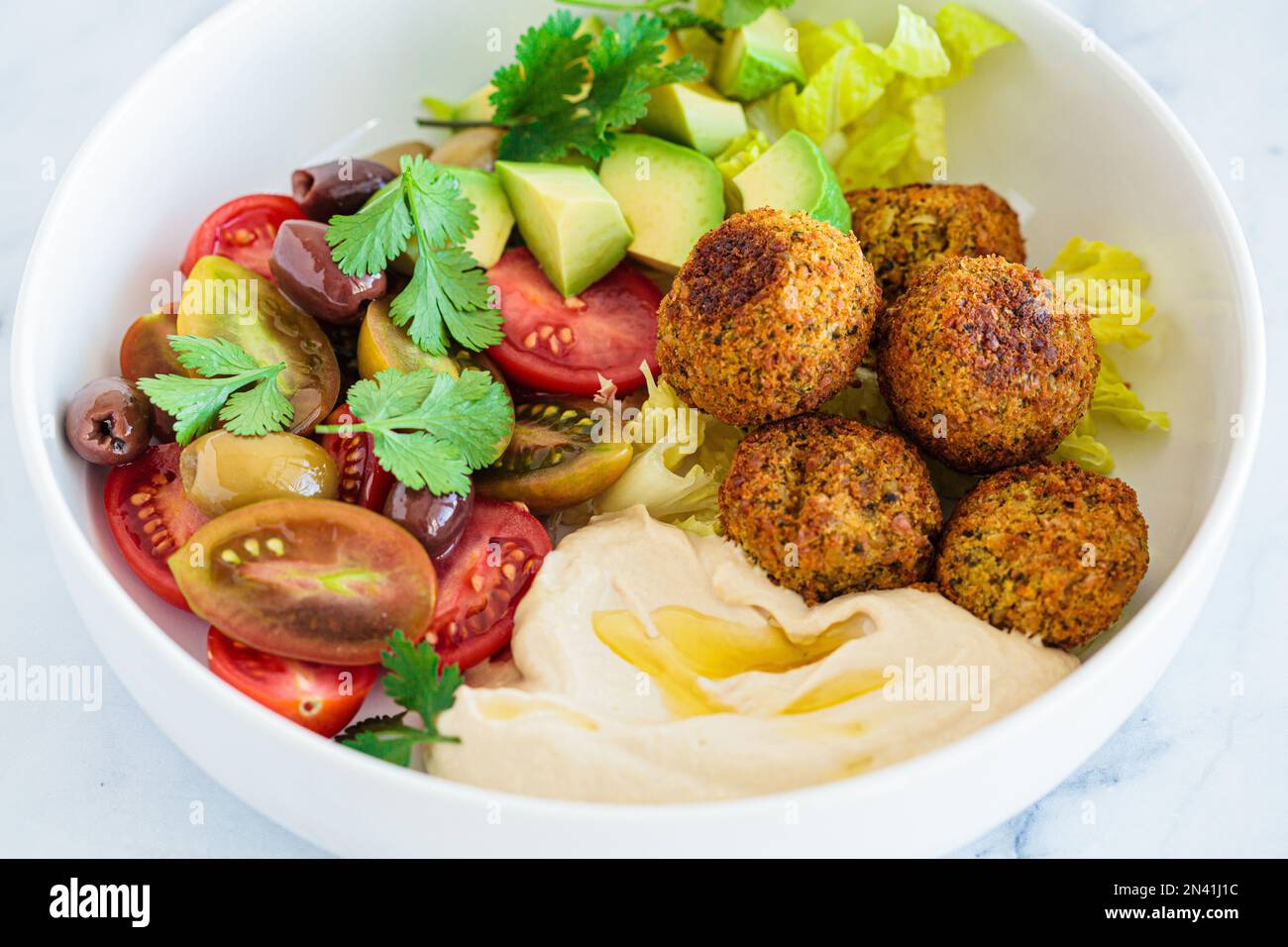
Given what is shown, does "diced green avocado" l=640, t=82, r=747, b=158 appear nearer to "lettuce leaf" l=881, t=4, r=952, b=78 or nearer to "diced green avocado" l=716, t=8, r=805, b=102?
"diced green avocado" l=716, t=8, r=805, b=102

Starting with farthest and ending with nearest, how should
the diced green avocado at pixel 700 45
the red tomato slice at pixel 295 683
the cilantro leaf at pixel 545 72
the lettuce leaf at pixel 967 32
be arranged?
the diced green avocado at pixel 700 45 < the lettuce leaf at pixel 967 32 < the cilantro leaf at pixel 545 72 < the red tomato slice at pixel 295 683

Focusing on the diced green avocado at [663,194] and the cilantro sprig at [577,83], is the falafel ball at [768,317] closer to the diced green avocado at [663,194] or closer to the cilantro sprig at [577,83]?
the diced green avocado at [663,194]

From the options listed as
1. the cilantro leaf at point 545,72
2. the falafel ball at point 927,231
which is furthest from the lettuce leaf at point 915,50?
the cilantro leaf at point 545,72

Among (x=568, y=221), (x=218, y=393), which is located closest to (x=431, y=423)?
(x=218, y=393)

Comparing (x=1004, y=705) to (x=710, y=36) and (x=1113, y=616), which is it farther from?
(x=710, y=36)

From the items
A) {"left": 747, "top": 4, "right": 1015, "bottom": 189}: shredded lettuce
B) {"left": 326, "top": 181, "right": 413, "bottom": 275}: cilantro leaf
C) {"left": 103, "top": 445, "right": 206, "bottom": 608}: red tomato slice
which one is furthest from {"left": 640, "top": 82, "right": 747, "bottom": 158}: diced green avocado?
{"left": 103, "top": 445, "right": 206, "bottom": 608}: red tomato slice

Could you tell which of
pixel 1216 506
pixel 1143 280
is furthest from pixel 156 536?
pixel 1143 280
